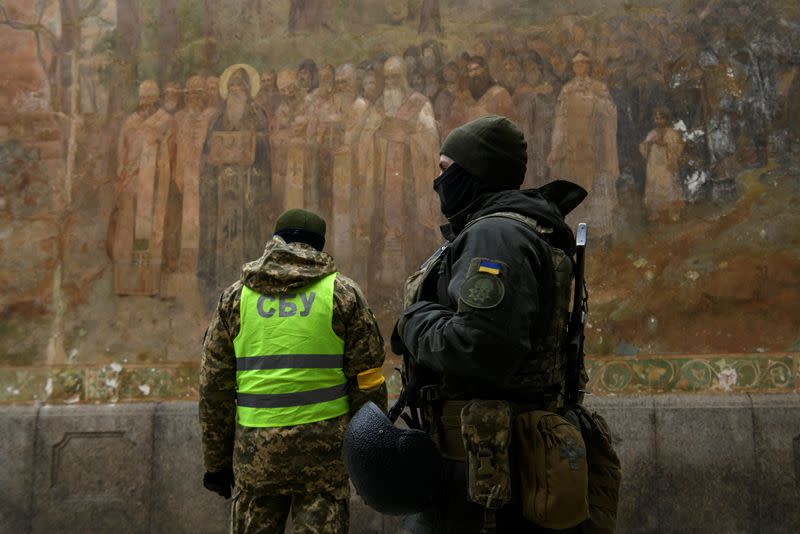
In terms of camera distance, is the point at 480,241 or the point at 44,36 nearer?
the point at 480,241

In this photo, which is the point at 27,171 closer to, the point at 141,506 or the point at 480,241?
the point at 141,506

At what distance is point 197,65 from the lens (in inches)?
258

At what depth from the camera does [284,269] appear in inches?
143

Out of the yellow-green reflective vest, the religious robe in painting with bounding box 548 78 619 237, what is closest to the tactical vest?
the yellow-green reflective vest

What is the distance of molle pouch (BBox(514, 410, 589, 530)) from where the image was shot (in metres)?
2.21

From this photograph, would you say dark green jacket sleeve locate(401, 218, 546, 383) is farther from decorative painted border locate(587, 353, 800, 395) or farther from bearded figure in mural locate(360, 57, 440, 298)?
bearded figure in mural locate(360, 57, 440, 298)

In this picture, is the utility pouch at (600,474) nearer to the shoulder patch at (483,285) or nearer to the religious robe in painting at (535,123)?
→ the shoulder patch at (483,285)

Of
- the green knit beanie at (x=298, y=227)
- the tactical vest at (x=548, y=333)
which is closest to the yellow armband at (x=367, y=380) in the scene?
the green knit beanie at (x=298, y=227)

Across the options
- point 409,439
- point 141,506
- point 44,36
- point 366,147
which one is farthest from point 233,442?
point 44,36

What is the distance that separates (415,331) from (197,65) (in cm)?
486

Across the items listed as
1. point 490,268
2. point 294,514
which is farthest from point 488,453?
point 294,514

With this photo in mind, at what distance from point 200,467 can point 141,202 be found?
203cm

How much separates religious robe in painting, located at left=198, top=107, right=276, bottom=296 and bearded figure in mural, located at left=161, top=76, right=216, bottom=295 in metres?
0.05

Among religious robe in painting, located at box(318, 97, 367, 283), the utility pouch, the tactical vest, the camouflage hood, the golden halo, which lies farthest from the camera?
the golden halo
